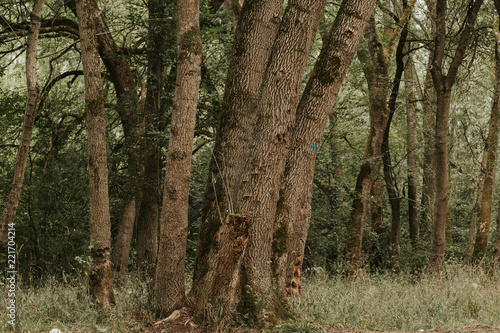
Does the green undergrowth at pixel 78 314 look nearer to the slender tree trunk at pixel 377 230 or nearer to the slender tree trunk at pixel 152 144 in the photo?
the slender tree trunk at pixel 152 144

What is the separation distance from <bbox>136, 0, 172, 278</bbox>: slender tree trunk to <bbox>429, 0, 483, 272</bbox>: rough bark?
6047mm

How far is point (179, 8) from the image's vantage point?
5.97 metres

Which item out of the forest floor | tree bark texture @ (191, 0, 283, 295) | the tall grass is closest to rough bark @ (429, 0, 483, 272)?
the tall grass

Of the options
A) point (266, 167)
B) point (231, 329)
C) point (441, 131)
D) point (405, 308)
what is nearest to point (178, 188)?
point (266, 167)

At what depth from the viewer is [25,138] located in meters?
6.67

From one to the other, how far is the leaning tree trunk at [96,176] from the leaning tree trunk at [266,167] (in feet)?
5.57

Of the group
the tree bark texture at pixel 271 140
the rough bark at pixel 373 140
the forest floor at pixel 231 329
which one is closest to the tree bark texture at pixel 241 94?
the tree bark texture at pixel 271 140

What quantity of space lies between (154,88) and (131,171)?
1.98 meters

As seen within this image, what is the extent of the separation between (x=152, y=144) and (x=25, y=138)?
138 inches

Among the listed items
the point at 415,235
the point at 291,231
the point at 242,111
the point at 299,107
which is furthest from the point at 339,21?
the point at 415,235

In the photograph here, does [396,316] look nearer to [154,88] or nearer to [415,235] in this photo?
[154,88]

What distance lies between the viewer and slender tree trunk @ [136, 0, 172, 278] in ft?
31.7

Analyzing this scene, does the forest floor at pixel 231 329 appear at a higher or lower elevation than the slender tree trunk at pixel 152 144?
lower

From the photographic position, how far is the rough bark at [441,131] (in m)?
9.97
